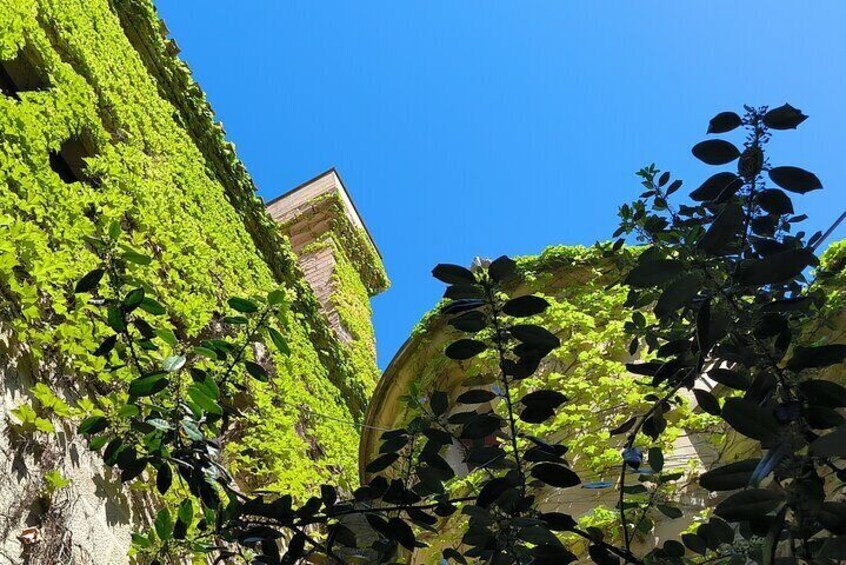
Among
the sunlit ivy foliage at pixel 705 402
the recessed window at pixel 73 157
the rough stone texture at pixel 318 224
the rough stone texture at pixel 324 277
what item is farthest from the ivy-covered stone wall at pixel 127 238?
the rough stone texture at pixel 318 224

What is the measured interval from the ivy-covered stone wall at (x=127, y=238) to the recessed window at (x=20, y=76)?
1 centimetres

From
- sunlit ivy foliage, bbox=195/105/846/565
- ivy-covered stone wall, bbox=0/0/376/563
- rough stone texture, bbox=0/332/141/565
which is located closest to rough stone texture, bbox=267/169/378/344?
ivy-covered stone wall, bbox=0/0/376/563

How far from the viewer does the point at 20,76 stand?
Answer: 5.80 m

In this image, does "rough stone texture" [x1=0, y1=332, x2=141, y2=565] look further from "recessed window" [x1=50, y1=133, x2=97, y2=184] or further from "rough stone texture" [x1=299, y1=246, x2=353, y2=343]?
"rough stone texture" [x1=299, y1=246, x2=353, y2=343]

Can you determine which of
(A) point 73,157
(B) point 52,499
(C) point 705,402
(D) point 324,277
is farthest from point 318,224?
(C) point 705,402

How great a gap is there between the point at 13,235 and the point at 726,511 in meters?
3.98

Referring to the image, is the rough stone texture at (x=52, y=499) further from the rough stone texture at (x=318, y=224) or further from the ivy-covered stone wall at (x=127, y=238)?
the rough stone texture at (x=318, y=224)

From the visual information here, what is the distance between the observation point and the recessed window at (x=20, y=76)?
5691 mm

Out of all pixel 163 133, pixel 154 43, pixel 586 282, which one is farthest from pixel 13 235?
pixel 154 43

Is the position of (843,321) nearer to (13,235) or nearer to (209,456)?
(209,456)

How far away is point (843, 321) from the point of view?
3.79 metres

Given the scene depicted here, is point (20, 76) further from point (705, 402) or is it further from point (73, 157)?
point (705, 402)

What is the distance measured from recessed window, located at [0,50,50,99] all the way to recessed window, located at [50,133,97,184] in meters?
0.45

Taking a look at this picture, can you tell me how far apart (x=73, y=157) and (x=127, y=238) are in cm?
92
